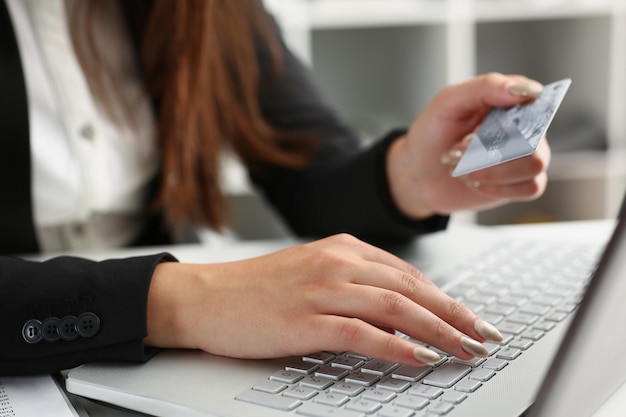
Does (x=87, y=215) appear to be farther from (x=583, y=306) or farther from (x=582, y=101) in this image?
(x=582, y=101)

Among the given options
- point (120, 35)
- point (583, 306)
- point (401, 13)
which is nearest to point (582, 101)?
point (401, 13)

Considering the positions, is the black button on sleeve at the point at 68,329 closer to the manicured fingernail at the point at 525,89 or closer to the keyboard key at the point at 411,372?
the keyboard key at the point at 411,372

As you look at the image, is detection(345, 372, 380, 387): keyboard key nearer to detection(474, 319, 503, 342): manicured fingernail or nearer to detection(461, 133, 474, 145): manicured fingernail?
detection(474, 319, 503, 342): manicured fingernail

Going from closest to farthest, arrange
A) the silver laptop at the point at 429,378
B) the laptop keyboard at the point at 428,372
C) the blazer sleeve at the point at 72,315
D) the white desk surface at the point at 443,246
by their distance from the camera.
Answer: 1. the silver laptop at the point at 429,378
2. the laptop keyboard at the point at 428,372
3. the blazer sleeve at the point at 72,315
4. the white desk surface at the point at 443,246

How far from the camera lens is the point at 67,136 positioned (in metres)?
1.00

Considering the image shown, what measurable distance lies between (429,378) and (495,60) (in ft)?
6.34

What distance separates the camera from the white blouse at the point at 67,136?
0.99 metres

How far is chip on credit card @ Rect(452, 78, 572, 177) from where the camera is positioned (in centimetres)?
64

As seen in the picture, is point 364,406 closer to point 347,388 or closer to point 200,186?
point 347,388

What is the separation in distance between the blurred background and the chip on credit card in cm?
150

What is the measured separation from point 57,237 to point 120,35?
0.30 metres

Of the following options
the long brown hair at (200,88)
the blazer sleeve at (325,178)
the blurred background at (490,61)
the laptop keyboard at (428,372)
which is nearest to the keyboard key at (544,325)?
the laptop keyboard at (428,372)

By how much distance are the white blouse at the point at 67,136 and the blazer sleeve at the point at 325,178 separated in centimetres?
21

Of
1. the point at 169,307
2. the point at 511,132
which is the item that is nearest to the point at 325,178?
the point at 511,132
